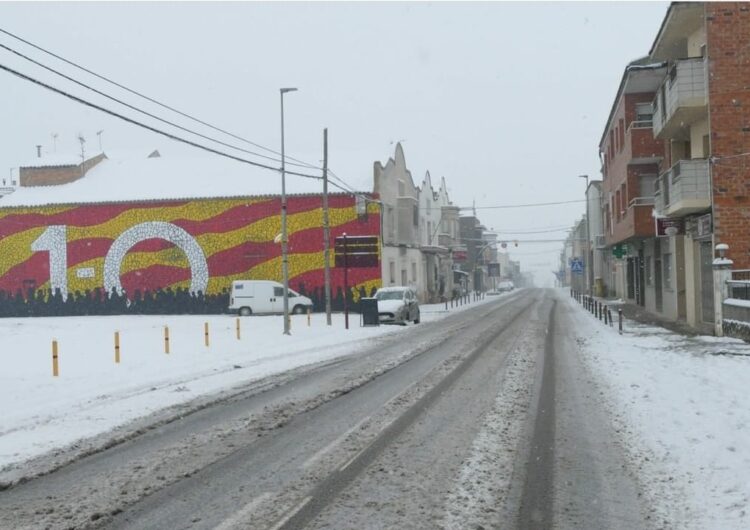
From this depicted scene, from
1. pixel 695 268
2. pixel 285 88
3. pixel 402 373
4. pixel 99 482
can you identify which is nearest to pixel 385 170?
pixel 285 88

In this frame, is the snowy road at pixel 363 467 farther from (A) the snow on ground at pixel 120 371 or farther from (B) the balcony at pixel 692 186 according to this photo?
(B) the balcony at pixel 692 186

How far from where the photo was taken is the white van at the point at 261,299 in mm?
37875

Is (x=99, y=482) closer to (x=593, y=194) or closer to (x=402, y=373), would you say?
(x=402, y=373)

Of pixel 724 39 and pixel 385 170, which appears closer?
pixel 724 39

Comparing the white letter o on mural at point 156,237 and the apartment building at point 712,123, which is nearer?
the apartment building at point 712,123

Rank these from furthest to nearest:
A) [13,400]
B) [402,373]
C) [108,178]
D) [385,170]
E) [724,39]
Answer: [108,178] → [385,170] → [724,39] → [402,373] → [13,400]

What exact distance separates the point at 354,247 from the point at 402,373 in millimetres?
15231

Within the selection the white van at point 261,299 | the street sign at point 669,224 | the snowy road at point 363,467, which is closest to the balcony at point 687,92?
the street sign at point 669,224

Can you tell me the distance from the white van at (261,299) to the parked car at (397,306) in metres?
8.28

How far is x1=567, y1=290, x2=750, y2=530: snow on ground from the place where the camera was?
5.51 meters

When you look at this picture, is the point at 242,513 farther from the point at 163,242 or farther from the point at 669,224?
the point at 163,242

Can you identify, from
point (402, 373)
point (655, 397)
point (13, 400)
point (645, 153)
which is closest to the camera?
point (655, 397)

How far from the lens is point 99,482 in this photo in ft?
21.1

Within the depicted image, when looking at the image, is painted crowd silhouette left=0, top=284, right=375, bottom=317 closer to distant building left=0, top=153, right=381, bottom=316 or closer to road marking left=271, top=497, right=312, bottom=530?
distant building left=0, top=153, right=381, bottom=316
